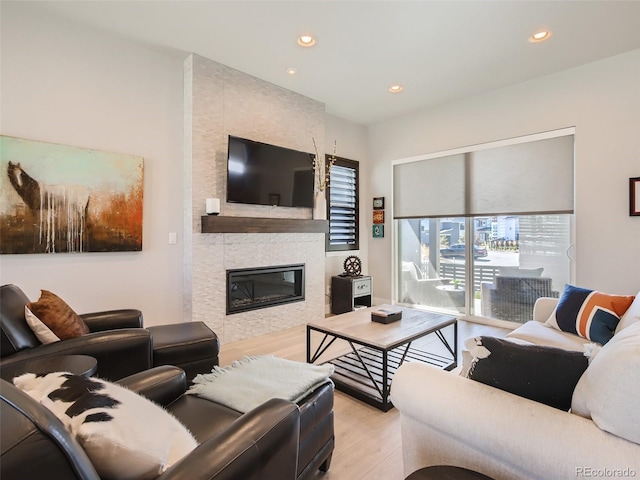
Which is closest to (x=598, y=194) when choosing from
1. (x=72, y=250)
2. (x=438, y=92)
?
(x=438, y=92)

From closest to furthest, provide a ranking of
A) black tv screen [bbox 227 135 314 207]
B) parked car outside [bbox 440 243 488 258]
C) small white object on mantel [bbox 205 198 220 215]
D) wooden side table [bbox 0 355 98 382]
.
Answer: wooden side table [bbox 0 355 98 382], small white object on mantel [bbox 205 198 220 215], black tv screen [bbox 227 135 314 207], parked car outside [bbox 440 243 488 258]

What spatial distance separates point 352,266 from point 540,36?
134 inches

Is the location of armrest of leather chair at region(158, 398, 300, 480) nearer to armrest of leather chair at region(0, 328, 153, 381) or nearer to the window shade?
armrest of leather chair at region(0, 328, 153, 381)

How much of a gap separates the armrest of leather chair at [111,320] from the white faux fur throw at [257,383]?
1.02 m

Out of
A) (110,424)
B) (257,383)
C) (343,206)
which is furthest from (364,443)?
(343,206)

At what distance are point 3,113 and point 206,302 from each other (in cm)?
223

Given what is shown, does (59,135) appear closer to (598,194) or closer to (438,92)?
(438,92)

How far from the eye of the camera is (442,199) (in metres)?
4.67

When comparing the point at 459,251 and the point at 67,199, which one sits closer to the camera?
the point at 67,199

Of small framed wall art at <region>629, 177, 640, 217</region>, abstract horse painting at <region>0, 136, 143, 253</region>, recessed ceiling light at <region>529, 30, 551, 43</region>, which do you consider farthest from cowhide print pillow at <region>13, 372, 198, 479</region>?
small framed wall art at <region>629, 177, 640, 217</region>

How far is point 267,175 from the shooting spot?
385 cm

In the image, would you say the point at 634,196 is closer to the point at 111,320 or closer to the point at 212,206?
the point at 212,206

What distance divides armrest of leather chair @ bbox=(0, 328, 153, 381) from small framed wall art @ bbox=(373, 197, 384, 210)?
160 inches

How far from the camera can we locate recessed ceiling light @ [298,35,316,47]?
2.97m
